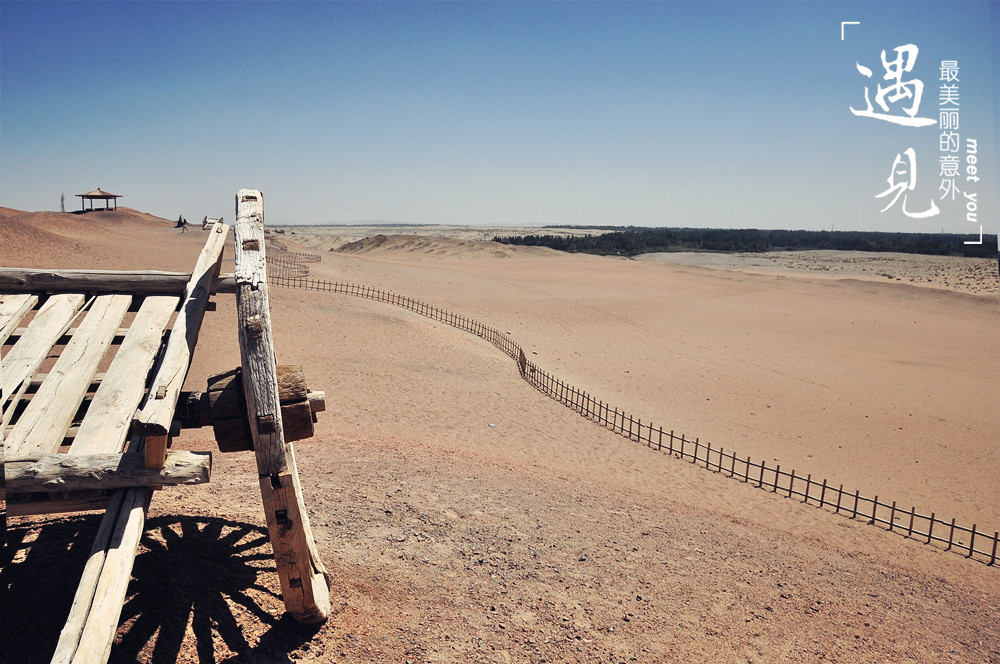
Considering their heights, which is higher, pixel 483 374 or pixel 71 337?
Result: pixel 71 337

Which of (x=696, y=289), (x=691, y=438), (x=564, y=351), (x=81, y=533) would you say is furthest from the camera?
(x=696, y=289)

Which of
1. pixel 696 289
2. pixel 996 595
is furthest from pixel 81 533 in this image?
pixel 696 289

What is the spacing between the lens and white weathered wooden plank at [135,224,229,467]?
3203 millimetres

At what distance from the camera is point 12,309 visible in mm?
4746

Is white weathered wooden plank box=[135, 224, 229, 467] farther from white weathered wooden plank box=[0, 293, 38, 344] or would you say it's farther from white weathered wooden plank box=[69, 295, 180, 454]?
white weathered wooden plank box=[0, 293, 38, 344]

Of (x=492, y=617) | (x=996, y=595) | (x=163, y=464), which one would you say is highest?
(x=163, y=464)

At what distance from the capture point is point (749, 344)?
30.3 metres

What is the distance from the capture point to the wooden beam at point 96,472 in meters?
3.20

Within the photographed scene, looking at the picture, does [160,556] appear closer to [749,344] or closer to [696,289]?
[749,344]

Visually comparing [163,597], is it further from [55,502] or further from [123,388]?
[123,388]

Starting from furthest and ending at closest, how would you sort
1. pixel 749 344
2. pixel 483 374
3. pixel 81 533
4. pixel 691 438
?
pixel 749 344, pixel 483 374, pixel 691 438, pixel 81 533

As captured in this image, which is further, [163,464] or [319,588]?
[319,588]

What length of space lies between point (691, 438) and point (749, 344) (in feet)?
50.8

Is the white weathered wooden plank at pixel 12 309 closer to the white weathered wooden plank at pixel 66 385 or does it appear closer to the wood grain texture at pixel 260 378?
the white weathered wooden plank at pixel 66 385
